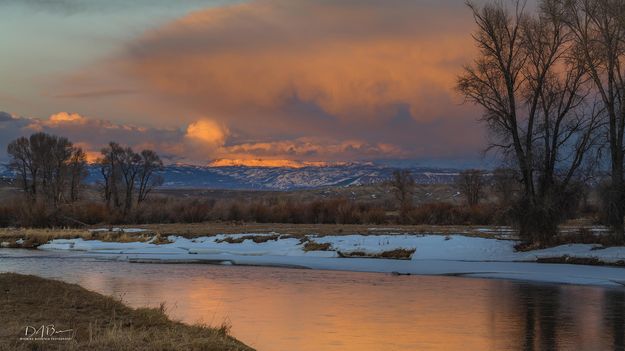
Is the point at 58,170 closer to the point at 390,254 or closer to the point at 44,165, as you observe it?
the point at 44,165

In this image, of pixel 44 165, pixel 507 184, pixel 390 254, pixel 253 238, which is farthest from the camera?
pixel 44 165

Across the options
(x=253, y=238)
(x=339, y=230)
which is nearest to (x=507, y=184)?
(x=339, y=230)

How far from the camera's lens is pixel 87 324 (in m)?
13.4

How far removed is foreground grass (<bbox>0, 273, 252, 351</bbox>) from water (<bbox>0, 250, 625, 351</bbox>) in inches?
69.8

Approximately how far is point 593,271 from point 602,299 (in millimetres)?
8750

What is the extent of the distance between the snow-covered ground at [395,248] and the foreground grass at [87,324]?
17812 mm

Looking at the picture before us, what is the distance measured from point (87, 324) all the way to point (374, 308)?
8786 mm

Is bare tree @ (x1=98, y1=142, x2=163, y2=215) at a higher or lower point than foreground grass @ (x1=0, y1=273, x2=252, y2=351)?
higher

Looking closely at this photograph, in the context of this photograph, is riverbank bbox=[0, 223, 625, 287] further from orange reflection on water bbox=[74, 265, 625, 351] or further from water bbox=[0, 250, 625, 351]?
orange reflection on water bbox=[74, 265, 625, 351]

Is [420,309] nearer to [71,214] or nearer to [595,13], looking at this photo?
[595,13]

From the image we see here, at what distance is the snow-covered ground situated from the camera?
29.7 metres

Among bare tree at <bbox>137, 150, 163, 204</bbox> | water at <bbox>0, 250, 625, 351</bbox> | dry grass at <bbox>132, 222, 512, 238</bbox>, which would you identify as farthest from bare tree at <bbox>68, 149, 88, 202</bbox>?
water at <bbox>0, 250, 625, 351</bbox>

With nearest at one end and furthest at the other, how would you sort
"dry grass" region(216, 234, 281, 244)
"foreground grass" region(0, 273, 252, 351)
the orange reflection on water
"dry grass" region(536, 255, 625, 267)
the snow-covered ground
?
"foreground grass" region(0, 273, 252, 351), the orange reflection on water, the snow-covered ground, "dry grass" region(536, 255, 625, 267), "dry grass" region(216, 234, 281, 244)

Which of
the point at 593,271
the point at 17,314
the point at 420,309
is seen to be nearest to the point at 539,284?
the point at 593,271
